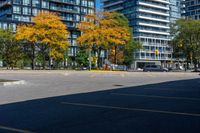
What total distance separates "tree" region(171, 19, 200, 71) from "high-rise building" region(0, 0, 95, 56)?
136 ft

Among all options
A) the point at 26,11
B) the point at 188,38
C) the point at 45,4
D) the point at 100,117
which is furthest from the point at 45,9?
the point at 100,117

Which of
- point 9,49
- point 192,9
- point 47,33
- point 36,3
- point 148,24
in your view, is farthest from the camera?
point 192,9

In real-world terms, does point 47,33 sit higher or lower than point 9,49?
higher

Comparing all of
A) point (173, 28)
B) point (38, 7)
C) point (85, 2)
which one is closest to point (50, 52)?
point (173, 28)

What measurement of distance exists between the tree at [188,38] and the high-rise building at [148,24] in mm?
51665

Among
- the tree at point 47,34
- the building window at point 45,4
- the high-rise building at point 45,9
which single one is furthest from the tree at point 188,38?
the building window at point 45,4

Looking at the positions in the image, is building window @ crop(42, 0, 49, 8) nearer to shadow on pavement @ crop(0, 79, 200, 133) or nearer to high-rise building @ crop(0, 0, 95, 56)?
high-rise building @ crop(0, 0, 95, 56)

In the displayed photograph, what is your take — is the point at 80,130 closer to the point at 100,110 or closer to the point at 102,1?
the point at 100,110

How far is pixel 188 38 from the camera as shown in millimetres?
84688

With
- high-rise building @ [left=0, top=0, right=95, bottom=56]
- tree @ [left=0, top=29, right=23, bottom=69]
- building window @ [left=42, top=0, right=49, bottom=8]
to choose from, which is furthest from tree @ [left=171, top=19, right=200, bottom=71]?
building window @ [left=42, top=0, right=49, bottom=8]

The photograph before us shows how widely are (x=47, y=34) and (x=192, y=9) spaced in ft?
351

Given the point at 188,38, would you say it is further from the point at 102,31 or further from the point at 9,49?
the point at 9,49

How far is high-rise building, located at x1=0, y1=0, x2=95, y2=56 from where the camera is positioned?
356 feet

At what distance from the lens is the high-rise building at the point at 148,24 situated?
472 ft
